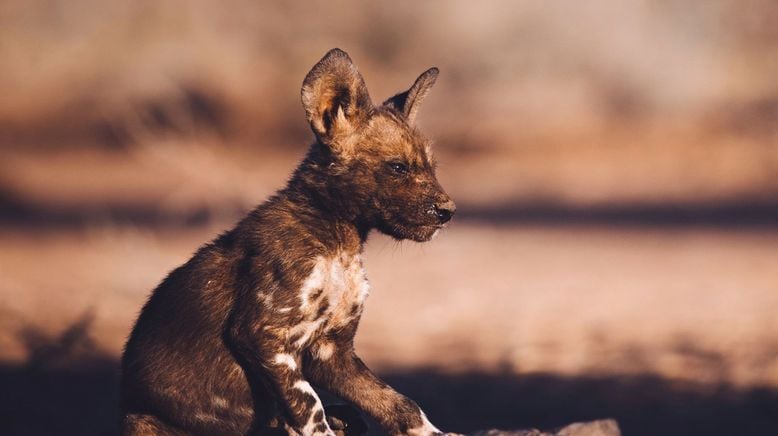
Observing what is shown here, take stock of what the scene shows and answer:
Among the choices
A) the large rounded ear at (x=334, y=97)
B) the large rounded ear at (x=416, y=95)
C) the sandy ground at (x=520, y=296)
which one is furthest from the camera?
the sandy ground at (x=520, y=296)

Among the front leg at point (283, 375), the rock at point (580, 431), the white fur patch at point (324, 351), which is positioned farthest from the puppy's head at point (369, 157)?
the rock at point (580, 431)

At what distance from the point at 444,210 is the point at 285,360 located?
0.93m

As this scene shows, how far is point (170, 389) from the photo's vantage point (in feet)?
14.6

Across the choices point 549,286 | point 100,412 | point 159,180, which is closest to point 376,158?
point 100,412

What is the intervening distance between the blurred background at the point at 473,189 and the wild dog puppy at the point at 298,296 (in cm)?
198

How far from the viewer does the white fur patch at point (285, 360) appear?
426 centimetres

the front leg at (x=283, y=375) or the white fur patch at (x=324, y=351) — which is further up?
the white fur patch at (x=324, y=351)

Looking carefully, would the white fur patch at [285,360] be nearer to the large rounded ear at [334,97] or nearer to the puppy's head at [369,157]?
the puppy's head at [369,157]

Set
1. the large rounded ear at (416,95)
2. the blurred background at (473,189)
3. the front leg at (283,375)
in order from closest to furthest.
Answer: the front leg at (283,375) < the large rounded ear at (416,95) < the blurred background at (473,189)

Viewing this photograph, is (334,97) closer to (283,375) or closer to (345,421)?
(283,375)

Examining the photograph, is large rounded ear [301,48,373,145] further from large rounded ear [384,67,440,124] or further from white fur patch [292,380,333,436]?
white fur patch [292,380,333,436]

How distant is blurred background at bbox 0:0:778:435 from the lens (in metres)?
7.27

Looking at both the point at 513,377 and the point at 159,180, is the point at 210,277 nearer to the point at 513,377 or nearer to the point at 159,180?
the point at 513,377

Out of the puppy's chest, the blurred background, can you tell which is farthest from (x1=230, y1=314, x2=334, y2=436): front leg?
the blurred background
